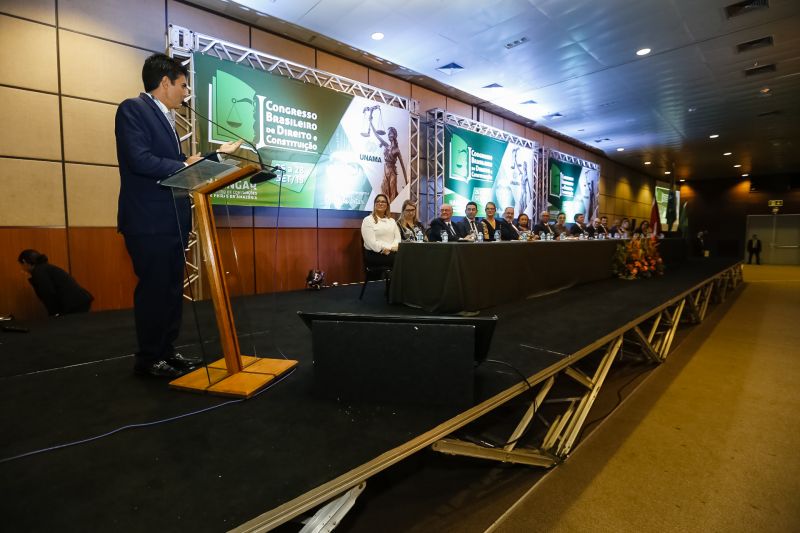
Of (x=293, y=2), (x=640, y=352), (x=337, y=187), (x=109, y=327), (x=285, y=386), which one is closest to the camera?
(x=285, y=386)

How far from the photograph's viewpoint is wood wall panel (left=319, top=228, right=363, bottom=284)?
5371 millimetres

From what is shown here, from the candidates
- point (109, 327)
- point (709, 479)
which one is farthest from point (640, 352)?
point (109, 327)

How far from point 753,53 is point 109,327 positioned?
802 centimetres

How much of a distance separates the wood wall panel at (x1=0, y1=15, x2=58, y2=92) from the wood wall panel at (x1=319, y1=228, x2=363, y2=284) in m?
3.00

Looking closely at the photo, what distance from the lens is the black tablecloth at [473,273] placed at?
2.79m

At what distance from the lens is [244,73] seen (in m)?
4.27

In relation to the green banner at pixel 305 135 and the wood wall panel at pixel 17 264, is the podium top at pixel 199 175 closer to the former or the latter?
the green banner at pixel 305 135

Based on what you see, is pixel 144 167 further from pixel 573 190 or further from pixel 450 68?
pixel 573 190

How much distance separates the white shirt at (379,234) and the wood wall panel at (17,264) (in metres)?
2.71

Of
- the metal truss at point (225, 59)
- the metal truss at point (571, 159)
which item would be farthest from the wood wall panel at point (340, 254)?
the metal truss at point (571, 159)

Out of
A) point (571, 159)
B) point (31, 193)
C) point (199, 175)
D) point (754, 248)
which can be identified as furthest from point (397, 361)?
point (754, 248)

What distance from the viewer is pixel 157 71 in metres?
1.68

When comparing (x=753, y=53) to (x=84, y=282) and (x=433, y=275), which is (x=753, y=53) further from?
(x=84, y=282)

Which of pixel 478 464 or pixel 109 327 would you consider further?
pixel 109 327
